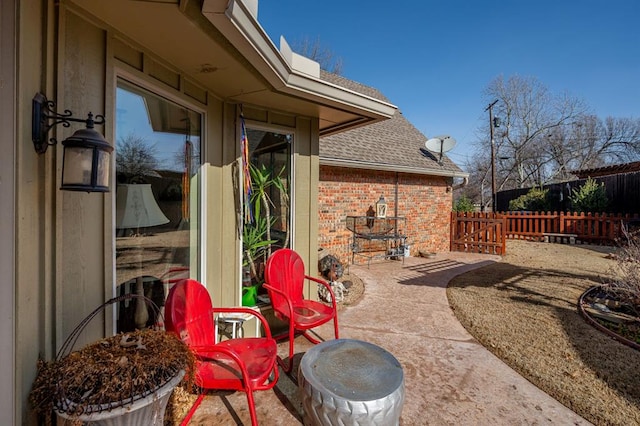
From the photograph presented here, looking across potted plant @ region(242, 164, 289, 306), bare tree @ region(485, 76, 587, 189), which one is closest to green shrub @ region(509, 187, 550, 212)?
bare tree @ region(485, 76, 587, 189)

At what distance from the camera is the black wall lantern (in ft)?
4.96

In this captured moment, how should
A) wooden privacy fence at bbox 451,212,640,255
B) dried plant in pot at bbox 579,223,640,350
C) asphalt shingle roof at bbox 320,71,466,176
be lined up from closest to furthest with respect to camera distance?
dried plant in pot at bbox 579,223,640,350
asphalt shingle roof at bbox 320,71,466,176
wooden privacy fence at bbox 451,212,640,255

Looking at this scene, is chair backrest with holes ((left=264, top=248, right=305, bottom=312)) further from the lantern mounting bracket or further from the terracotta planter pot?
the lantern mounting bracket

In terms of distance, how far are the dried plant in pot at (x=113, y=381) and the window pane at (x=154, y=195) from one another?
2.49ft

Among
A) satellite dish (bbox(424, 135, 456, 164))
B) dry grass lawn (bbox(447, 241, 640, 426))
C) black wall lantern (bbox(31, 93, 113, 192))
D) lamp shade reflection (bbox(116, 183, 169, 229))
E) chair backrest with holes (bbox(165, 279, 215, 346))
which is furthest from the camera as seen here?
satellite dish (bbox(424, 135, 456, 164))

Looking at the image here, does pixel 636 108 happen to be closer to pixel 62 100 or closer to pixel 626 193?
pixel 626 193

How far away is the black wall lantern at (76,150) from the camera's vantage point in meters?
1.51

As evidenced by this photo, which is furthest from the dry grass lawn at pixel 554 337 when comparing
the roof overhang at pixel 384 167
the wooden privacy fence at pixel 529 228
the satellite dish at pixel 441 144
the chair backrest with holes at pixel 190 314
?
the satellite dish at pixel 441 144

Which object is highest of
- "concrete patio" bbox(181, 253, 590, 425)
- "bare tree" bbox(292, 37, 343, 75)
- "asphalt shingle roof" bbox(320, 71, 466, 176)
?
"bare tree" bbox(292, 37, 343, 75)

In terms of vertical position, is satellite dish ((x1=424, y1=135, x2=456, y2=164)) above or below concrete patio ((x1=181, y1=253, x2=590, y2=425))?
above

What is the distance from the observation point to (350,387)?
188 cm

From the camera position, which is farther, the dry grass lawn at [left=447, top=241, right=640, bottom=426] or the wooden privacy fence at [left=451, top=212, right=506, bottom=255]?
the wooden privacy fence at [left=451, top=212, right=506, bottom=255]

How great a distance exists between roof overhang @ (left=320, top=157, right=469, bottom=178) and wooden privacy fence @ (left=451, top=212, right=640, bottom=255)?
155 cm

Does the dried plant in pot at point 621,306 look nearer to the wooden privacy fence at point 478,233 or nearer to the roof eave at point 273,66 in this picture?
the roof eave at point 273,66
